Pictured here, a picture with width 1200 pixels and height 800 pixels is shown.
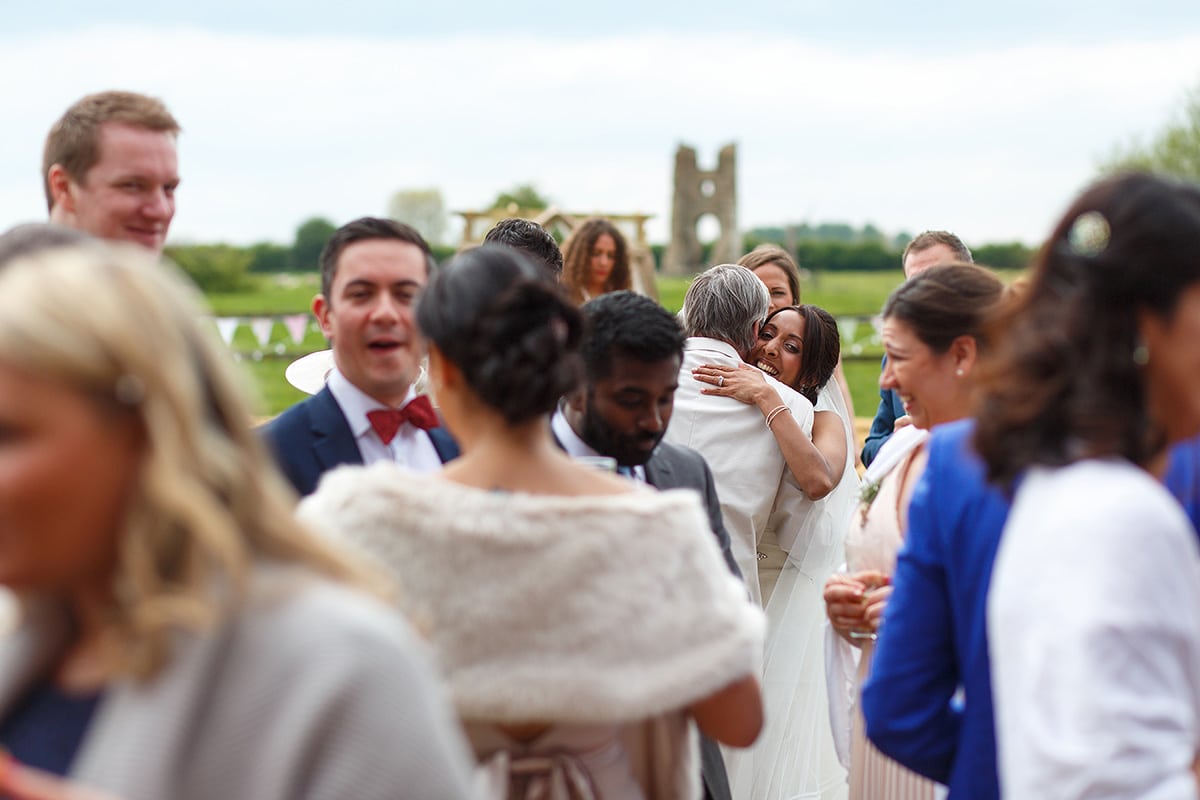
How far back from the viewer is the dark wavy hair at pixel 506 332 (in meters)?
2.15

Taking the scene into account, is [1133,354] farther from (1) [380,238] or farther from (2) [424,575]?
(1) [380,238]

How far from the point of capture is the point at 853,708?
357 cm

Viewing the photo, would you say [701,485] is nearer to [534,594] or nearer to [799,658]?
[534,594]

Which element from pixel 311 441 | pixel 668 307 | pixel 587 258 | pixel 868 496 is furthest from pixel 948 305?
pixel 668 307

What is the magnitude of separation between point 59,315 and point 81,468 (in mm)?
164

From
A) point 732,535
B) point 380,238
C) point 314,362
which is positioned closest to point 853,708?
point 732,535

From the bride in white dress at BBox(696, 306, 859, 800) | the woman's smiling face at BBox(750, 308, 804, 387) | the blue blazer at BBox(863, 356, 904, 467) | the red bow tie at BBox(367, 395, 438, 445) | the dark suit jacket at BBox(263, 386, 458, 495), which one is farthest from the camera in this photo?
the blue blazer at BBox(863, 356, 904, 467)

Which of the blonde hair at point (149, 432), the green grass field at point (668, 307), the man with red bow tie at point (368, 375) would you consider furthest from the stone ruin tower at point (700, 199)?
the blonde hair at point (149, 432)

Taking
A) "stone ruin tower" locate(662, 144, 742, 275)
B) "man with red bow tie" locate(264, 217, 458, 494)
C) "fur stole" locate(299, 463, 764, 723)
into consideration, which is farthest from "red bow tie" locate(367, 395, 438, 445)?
"stone ruin tower" locate(662, 144, 742, 275)

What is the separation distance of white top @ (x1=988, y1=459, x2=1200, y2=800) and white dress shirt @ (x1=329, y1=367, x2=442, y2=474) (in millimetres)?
1848

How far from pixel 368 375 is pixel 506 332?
114 cm

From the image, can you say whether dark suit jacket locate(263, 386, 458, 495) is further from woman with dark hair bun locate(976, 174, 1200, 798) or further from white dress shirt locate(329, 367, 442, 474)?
woman with dark hair bun locate(976, 174, 1200, 798)

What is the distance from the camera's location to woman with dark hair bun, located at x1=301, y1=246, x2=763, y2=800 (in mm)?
2031

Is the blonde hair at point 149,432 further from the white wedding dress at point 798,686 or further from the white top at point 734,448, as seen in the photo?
the white wedding dress at point 798,686
